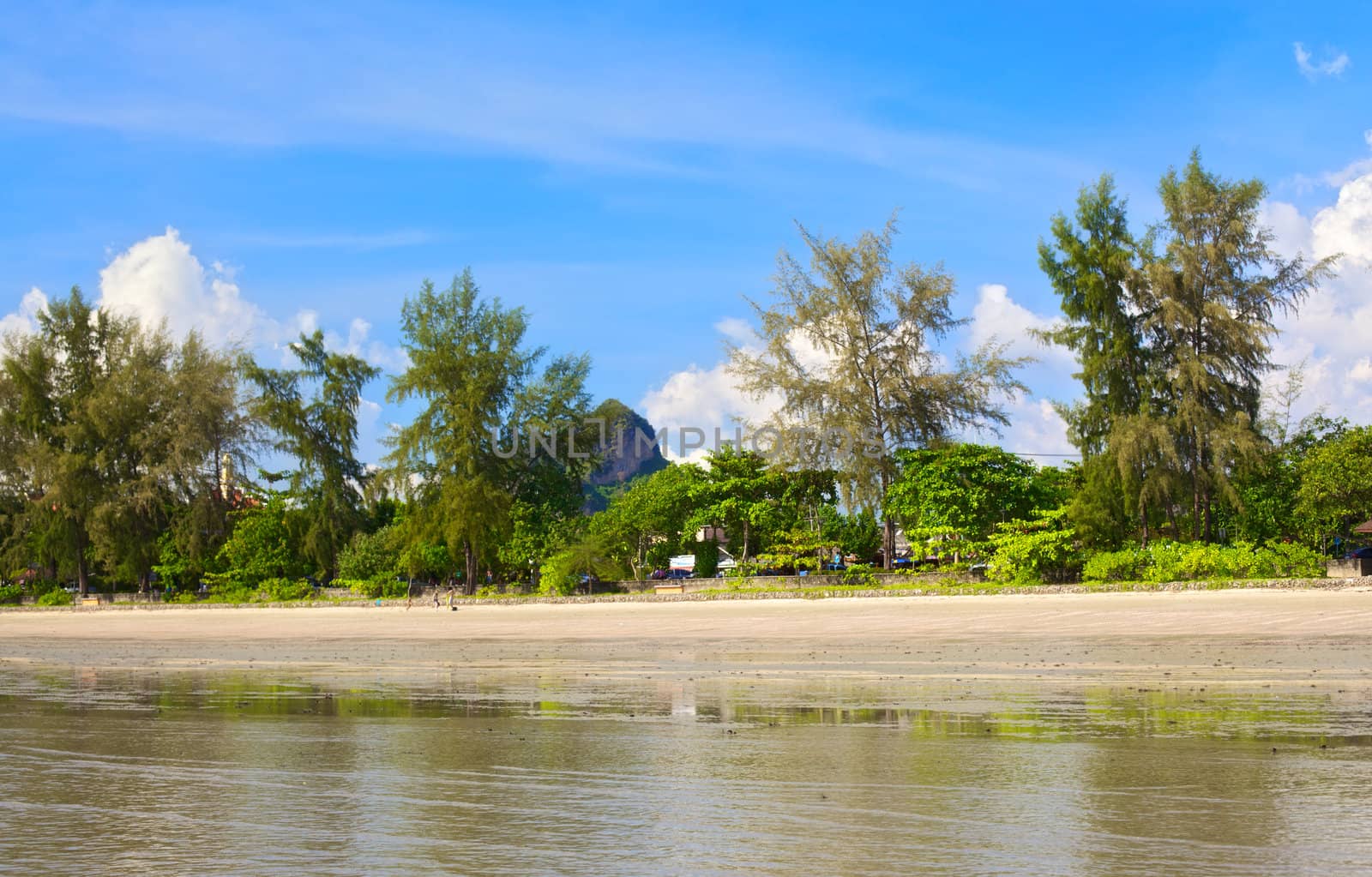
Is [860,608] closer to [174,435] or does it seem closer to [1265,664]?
[1265,664]

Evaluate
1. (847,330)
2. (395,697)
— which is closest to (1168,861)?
(395,697)

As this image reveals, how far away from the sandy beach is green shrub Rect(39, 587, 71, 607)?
19187 mm

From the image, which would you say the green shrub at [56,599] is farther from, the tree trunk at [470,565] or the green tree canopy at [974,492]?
the green tree canopy at [974,492]

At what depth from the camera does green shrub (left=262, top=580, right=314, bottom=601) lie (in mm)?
42219

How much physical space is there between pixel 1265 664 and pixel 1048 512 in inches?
748

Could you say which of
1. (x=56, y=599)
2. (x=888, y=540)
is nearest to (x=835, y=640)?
(x=888, y=540)

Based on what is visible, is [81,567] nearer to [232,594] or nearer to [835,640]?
[232,594]

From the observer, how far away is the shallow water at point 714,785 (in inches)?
179

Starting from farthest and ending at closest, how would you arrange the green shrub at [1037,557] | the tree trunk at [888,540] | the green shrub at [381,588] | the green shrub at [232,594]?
the green shrub at [232,594] < the green shrub at [381,588] < the tree trunk at [888,540] < the green shrub at [1037,557]

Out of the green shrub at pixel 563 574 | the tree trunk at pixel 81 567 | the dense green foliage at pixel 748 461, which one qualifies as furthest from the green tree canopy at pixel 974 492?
the tree trunk at pixel 81 567

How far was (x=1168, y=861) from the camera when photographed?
4277mm

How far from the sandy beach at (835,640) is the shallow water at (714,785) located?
2.75 m

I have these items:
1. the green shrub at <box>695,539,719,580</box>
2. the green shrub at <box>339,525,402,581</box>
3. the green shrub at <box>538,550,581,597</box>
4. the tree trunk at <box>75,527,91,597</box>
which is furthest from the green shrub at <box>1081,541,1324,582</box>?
the tree trunk at <box>75,527,91,597</box>

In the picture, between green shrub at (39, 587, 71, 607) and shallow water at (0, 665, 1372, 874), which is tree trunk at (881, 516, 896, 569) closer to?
shallow water at (0, 665, 1372, 874)
